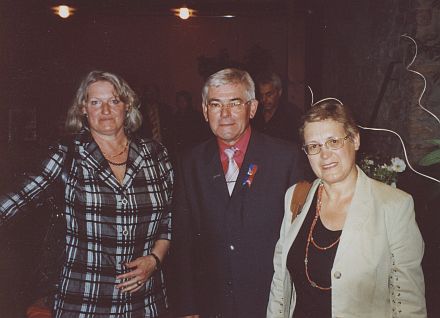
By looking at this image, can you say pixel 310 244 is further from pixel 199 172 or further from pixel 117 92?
pixel 117 92

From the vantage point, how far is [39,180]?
202cm

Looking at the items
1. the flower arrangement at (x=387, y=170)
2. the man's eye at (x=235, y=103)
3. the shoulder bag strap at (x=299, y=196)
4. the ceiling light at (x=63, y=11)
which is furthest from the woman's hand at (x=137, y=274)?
the ceiling light at (x=63, y=11)

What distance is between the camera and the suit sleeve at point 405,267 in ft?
5.63

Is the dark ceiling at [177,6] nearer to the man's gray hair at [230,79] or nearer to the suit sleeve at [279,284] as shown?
the man's gray hair at [230,79]

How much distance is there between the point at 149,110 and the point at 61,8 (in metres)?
4.40

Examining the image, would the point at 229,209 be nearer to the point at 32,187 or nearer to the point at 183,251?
the point at 183,251

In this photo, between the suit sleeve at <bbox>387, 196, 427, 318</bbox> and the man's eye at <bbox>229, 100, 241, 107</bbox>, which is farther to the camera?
the man's eye at <bbox>229, 100, 241, 107</bbox>

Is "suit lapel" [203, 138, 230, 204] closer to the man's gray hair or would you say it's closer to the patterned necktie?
the patterned necktie

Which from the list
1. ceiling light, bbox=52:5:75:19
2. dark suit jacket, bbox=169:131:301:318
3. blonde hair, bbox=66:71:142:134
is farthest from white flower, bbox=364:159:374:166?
ceiling light, bbox=52:5:75:19

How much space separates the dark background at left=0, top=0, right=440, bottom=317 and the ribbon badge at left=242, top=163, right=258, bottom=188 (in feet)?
8.54

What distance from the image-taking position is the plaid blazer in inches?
81.2

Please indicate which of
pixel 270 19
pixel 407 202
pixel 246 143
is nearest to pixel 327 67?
pixel 270 19

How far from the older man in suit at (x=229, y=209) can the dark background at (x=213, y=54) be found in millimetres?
2438

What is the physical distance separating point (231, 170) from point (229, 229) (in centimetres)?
34
